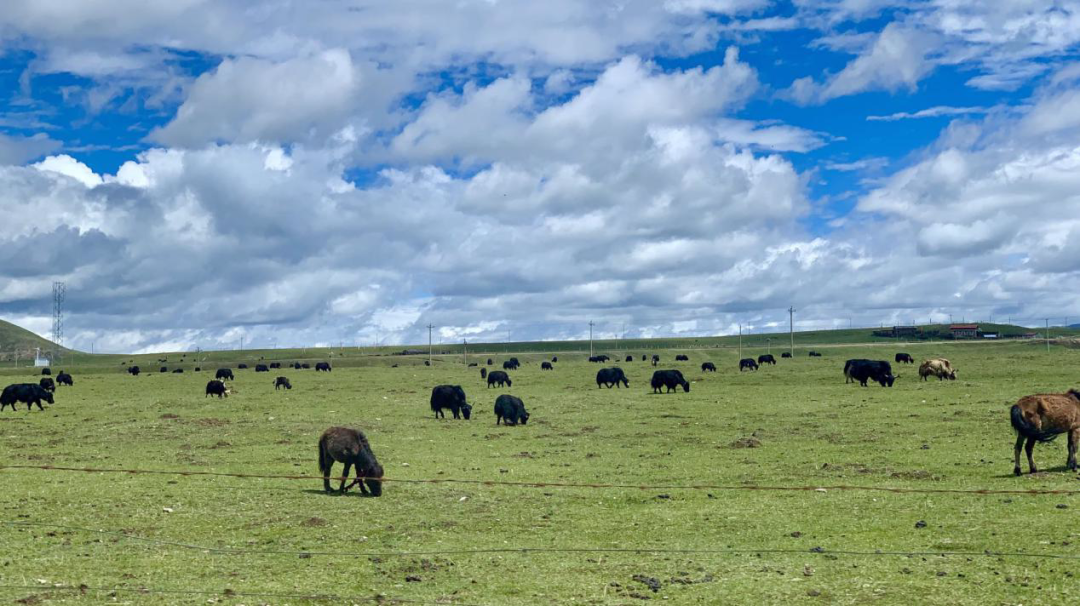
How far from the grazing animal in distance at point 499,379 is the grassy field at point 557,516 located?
97.7 feet

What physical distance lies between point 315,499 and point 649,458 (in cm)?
1056

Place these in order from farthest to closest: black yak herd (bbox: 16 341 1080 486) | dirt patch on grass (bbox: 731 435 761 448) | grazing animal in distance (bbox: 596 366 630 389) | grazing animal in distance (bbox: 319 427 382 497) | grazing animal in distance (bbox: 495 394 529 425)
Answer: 1. grazing animal in distance (bbox: 596 366 630 389)
2. grazing animal in distance (bbox: 495 394 529 425)
3. dirt patch on grass (bbox: 731 435 761 448)
4. grazing animal in distance (bbox: 319 427 382 497)
5. black yak herd (bbox: 16 341 1080 486)

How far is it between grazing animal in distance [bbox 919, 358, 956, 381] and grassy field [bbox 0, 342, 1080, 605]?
22.4 m

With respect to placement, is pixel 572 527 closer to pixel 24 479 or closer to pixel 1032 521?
pixel 1032 521

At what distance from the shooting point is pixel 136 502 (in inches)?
715

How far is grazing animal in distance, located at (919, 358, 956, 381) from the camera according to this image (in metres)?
57.3

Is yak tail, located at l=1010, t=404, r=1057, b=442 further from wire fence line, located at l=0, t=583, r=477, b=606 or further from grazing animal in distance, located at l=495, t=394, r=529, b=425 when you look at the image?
grazing animal in distance, located at l=495, t=394, r=529, b=425

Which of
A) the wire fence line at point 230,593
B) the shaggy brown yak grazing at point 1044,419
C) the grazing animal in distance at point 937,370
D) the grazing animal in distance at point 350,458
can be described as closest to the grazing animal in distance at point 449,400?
the grazing animal in distance at point 350,458

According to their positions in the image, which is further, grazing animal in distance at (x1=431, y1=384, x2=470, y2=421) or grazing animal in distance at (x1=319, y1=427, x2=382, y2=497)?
grazing animal in distance at (x1=431, y1=384, x2=470, y2=421)

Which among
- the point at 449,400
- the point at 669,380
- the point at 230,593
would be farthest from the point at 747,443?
the point at 669,380

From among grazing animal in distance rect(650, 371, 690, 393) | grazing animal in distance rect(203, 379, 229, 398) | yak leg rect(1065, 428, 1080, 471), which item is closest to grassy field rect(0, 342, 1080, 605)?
yak leg rect(1065, 428, 1080, 471)

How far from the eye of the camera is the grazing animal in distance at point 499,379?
66.3 meters

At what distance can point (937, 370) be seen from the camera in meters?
58.2

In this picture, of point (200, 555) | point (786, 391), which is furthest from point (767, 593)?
point (786, 391)
